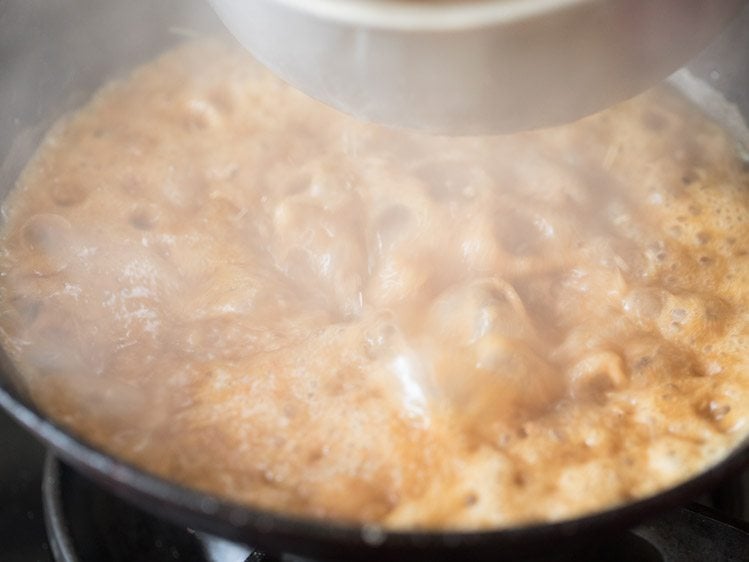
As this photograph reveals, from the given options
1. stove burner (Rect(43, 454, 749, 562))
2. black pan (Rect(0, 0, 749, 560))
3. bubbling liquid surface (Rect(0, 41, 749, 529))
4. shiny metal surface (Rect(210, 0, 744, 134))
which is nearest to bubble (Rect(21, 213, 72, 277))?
bubbling liquid surface (Rect(0, 41, 749, 529))

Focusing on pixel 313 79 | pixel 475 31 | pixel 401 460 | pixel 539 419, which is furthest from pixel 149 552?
pixel 475 31

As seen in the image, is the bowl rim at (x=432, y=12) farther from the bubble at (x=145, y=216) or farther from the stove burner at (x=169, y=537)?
the stove burner at (x=169, y=537)

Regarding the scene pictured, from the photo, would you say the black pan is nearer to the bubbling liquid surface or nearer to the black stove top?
the bubbling liquid surface

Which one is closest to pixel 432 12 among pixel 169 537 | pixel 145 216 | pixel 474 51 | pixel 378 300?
pixel 474 51

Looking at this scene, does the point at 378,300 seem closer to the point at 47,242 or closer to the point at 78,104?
the point at 47,242

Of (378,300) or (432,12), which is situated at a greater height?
(432,12)

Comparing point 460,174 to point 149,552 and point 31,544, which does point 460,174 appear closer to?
point 149,552
